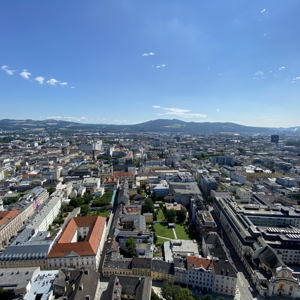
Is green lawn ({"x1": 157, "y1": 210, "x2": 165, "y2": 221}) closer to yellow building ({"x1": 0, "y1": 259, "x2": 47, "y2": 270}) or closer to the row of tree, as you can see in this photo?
the row of tree

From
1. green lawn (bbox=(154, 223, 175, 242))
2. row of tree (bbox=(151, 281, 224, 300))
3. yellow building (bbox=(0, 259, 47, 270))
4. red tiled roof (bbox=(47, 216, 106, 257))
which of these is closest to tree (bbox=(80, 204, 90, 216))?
red tiled roof (bbox=(47, 216, 106, 257))

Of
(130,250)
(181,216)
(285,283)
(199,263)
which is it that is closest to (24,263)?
(130,250)

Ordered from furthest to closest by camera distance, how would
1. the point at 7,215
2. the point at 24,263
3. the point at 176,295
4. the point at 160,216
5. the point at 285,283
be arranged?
1. the point at 160,216
2. the point at 7,215
3. the point at 24,263
4. the point at 285,283
5. the point at 176,295

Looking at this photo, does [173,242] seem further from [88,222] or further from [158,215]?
[88,222]

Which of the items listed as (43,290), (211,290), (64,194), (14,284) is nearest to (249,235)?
(211,290)

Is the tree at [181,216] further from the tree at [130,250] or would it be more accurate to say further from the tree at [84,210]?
the tree at [84,210]

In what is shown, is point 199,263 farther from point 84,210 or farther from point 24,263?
point 84,210
